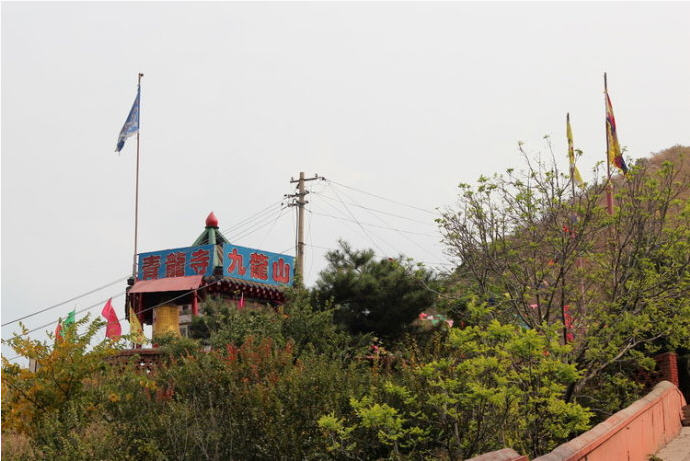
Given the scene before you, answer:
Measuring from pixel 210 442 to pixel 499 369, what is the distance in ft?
16.2

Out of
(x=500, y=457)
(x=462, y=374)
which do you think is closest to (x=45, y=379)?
(x=462, y=374)

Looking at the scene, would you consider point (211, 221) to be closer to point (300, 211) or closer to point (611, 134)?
point (300, 211)

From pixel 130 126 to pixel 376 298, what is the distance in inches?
955

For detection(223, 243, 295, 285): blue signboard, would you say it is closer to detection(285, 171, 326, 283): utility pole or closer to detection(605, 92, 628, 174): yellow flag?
detection(285, 171, 326, 283): utility pole

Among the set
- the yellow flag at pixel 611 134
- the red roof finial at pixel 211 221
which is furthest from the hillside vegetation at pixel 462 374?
the red roof finial at pixel 211 221

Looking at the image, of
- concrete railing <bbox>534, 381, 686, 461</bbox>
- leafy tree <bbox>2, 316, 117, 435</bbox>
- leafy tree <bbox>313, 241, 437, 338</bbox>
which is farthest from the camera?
leafy tree <bbox>313, 241, 437, 338</bbox>

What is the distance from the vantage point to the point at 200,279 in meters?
40.7

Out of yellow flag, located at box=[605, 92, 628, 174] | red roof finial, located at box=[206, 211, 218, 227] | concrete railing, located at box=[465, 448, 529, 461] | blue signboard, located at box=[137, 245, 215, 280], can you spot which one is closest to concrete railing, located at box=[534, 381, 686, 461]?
concrete railing, located at box=[465, 448, 529, 461]

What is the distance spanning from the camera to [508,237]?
17391 millimetres

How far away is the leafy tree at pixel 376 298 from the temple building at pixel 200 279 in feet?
51.5

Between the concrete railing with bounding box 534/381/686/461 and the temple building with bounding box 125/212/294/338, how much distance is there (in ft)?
78.0

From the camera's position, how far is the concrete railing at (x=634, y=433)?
1141cm

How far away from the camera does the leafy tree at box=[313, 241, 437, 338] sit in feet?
79.5

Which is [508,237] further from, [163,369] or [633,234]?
[163,369]
